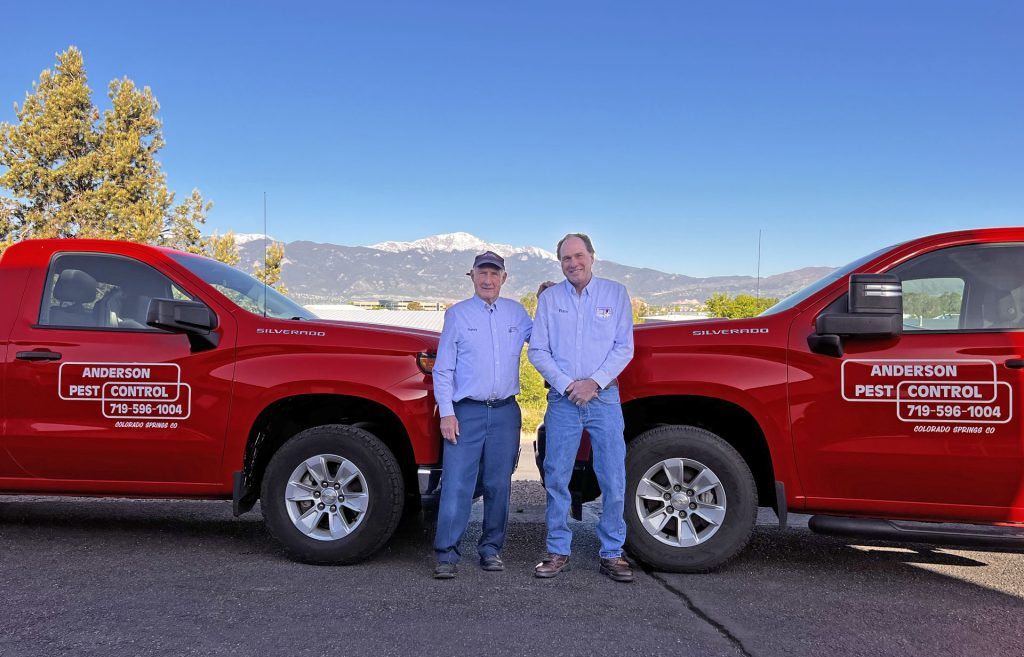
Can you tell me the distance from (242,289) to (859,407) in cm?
384

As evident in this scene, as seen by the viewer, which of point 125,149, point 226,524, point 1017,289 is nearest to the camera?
point 1017,289

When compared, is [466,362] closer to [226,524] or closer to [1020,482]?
[226,524]

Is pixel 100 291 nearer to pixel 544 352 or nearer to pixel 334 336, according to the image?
pixel 334 336

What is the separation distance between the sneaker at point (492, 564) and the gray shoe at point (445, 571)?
222mm

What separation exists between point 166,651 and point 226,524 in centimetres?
258

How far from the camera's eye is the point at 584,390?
449 cm

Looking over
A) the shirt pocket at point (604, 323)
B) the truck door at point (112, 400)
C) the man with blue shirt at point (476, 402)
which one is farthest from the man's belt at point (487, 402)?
the truck door at point (112, 400)

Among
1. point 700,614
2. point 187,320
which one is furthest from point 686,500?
point 187,320

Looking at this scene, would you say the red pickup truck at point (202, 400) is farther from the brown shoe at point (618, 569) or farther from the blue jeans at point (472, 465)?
the brown shoe at point (618, 569)

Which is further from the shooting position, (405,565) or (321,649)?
(405,565)

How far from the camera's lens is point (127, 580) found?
4.44 metres

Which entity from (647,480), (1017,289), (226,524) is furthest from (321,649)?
(1017,289)

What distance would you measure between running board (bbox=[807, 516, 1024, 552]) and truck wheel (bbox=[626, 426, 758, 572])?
436 millimetres

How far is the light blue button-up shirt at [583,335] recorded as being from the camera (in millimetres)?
4562
